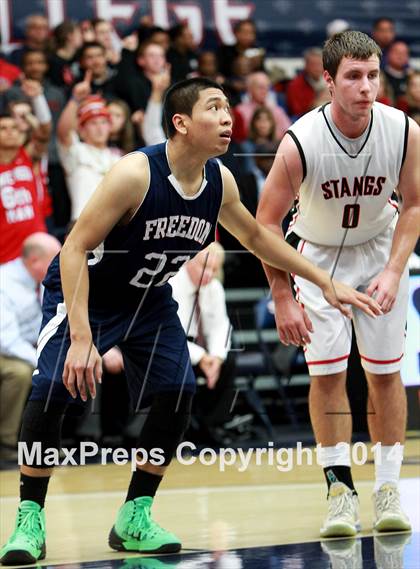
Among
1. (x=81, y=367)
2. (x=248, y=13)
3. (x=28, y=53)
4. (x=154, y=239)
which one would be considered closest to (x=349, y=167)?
(x=154, y=239)

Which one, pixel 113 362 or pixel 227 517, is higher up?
pixel 113 362

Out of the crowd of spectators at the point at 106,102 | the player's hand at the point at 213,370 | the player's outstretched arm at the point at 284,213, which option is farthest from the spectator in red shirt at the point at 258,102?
the player's outstretched arm at the point at 284,213

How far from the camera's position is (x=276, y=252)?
4.89 m

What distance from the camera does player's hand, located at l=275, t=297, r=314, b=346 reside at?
198 inches

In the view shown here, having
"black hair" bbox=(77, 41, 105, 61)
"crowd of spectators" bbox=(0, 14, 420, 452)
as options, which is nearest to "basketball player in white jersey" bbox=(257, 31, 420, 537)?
"crowd of spectators" bbox=(0, 14, 420, 452)

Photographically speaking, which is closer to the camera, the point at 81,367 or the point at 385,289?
the point at 81,367

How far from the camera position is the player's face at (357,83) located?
16.0ft

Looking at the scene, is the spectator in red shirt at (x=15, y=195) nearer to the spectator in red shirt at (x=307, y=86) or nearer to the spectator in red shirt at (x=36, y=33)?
the spectator in red shirt at (x=36, y=33)

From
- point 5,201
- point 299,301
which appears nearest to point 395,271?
point 299,301

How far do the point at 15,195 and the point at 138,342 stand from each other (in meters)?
4.07

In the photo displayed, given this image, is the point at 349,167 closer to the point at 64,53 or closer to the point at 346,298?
the point at 346,298

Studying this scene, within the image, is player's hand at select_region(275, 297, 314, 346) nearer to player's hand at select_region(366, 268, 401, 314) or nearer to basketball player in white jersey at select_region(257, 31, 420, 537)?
basketball player in white jersey at select_region(257, 31, 420, 537)

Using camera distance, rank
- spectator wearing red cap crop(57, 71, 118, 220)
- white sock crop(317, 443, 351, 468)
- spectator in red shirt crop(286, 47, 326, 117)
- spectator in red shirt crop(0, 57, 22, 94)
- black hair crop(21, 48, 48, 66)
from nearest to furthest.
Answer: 1. white sock crop(317, 443, 351, 468)
2. spectator wearing red cap crop(57, 71, 118, 220)
3. black hair crop(21, 48, 48, 66)
4. spectator in red shirt crop(0, 57, 22, 94)
5. spectator in red shirt crop(286, 47, 326, 117)

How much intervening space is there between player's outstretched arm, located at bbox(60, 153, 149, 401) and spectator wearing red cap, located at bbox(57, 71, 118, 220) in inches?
169
